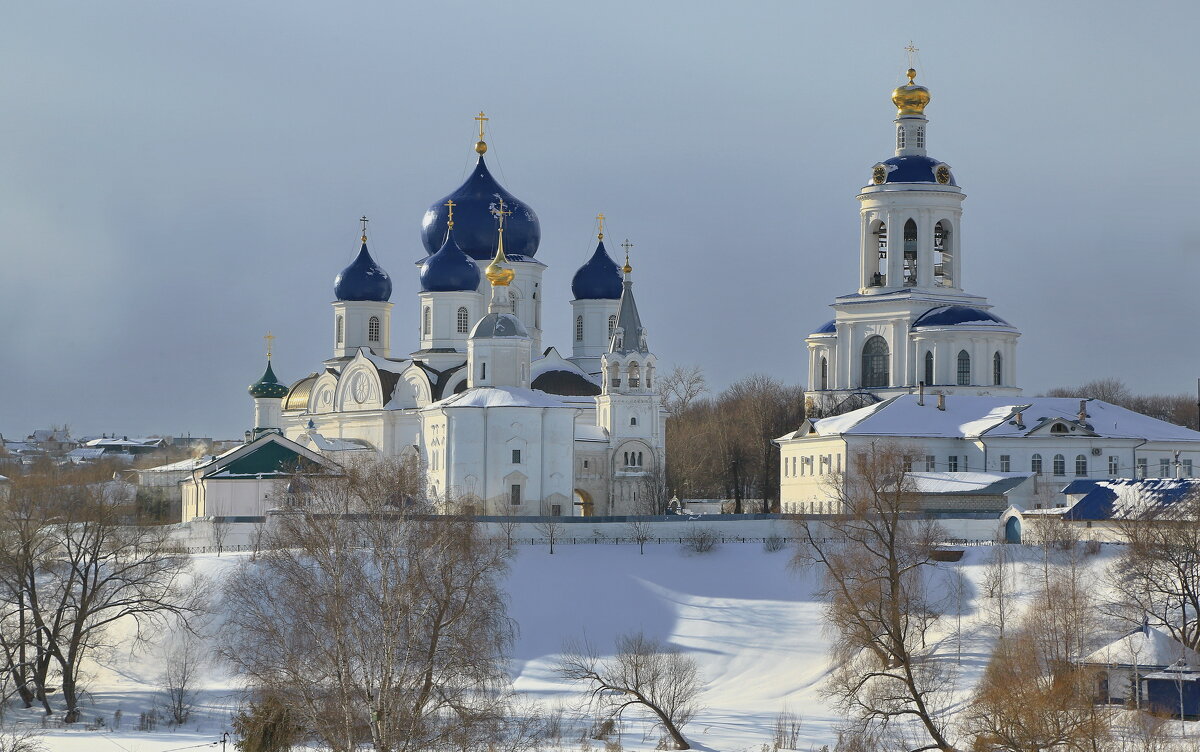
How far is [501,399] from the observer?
145ft

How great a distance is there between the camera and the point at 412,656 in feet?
78.5

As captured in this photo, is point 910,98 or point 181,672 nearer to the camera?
point 181,672

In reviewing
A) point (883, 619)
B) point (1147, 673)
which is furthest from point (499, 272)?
point (1147, 673)

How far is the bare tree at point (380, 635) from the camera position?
23.1 metres

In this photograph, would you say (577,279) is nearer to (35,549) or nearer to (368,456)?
(368,456)

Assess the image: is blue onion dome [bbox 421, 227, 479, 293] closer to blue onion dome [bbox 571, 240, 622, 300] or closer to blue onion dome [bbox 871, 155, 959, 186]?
blue onion dome [bbox 571, 240, 622, 300]

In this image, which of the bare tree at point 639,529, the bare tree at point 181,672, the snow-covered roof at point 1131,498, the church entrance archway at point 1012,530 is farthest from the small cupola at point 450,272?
the snow-covered roof at point 1131,498

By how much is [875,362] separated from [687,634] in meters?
17.7

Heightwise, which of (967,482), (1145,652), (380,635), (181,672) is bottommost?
Result: (181,672)

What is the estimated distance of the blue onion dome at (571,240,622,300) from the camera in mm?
53812

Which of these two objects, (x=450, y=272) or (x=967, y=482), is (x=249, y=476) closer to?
(x=450, y=272)

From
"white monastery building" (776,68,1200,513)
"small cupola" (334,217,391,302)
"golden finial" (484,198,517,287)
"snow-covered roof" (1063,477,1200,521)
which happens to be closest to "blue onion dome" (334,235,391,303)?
"small cupola" (334,217,391,302)

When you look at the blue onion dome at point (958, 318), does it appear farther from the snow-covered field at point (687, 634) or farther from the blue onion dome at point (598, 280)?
the snow-covered field at point (687, 634)

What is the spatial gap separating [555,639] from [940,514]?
29.0ft
